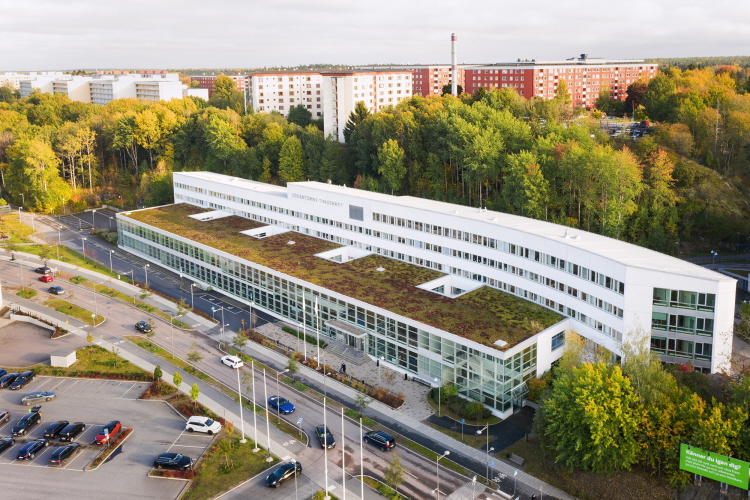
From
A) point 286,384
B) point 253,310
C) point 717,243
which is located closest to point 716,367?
point 286,384

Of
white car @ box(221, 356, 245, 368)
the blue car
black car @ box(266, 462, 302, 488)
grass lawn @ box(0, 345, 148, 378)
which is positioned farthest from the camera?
white car @ box(221, 356, 245, 368)

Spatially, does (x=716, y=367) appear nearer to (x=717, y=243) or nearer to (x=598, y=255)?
(x=598, y=255)

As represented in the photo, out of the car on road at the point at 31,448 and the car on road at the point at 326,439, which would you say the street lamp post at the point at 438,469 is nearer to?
the car on road at the point at 326,439

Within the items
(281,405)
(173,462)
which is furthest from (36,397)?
(281,405)

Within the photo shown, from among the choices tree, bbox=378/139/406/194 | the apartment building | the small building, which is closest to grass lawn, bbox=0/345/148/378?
the small building

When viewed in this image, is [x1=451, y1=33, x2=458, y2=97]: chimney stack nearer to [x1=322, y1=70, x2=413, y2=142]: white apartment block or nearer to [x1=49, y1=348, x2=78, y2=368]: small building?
[x1=322, y1=70, x2=413, y2=142]: white apartment block

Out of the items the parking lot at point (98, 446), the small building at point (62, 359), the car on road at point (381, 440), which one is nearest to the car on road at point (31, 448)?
the parking lot at point (98, 446)

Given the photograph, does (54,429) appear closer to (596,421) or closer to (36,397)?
(36,397)

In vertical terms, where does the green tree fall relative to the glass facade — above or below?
above
